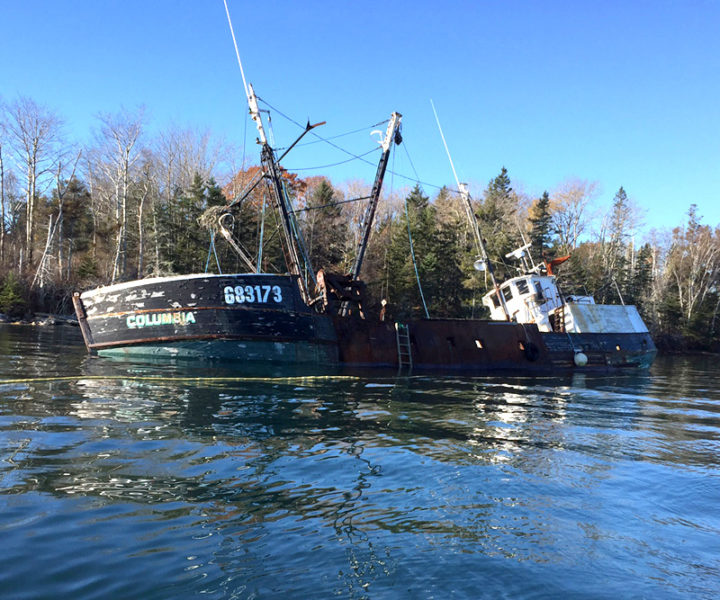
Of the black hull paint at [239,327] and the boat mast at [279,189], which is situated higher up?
the boat mast at [279,189]

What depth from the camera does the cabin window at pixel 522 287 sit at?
20.5 m

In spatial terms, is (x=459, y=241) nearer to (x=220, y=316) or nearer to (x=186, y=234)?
(x=186, y=234)

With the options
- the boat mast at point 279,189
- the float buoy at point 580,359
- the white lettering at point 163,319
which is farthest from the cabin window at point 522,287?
the white lettering at point 163,319

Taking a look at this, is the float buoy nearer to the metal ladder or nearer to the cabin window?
the cabin window

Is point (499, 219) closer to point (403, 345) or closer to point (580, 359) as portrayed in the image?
point (580, 359)

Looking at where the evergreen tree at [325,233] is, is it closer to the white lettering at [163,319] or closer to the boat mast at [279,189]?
the boat mast at [279,189]

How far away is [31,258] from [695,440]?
44.0m

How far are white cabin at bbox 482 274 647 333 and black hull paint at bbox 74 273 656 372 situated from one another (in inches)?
208

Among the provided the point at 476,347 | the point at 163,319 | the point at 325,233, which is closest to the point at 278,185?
the point at 163,319

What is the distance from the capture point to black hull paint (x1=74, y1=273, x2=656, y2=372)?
13.4 m

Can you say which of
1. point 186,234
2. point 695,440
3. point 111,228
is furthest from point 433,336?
point 111,228

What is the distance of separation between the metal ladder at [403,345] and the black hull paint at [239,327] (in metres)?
0.15

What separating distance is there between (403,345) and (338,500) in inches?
447

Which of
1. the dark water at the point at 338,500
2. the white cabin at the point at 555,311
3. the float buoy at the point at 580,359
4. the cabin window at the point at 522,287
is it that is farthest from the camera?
the cabin window at the point at 522,287
